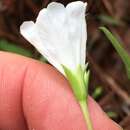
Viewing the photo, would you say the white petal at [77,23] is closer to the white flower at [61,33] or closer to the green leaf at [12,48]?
the white flower at [61,33]

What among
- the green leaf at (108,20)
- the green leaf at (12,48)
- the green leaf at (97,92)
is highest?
the green leaf at (108,20)

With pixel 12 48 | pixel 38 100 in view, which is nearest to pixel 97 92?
pixel 12 48

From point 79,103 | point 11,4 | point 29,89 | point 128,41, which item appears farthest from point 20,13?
point 79,103

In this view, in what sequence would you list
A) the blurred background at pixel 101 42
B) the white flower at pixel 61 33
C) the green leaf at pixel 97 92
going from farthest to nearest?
the blurred background at pixel 101 42, the green leaf at pixel 97 92, the white flower at pixel 61 33

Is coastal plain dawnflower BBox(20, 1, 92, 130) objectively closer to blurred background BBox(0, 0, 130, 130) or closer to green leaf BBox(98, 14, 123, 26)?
blurred background BBox(0, 0, 130, 130)

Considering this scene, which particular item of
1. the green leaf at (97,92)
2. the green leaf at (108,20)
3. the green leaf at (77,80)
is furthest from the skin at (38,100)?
the green leaf at (108,20)

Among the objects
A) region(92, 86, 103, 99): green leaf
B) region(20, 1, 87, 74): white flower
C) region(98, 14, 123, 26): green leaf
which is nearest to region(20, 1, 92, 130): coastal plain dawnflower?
region(20, 1, 87, 74): white flower
